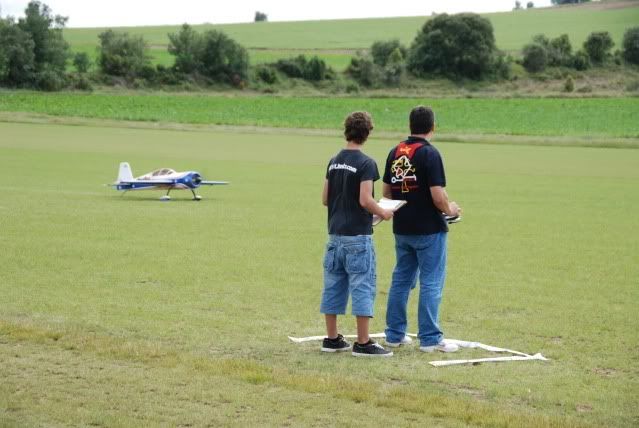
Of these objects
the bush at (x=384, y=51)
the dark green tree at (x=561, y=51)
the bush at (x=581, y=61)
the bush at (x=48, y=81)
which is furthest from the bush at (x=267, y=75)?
the bush at (x=581, y=61)

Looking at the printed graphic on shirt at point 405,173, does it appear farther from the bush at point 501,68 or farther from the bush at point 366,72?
the bush at point 501,68

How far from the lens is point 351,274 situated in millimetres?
8602

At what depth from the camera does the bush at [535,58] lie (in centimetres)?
9506

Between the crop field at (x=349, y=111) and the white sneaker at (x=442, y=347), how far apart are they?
42.5m

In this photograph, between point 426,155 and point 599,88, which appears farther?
point 599,88

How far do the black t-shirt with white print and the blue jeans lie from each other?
1.71ft

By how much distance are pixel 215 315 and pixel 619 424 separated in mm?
4607

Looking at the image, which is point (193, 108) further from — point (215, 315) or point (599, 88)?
point (215, 315)

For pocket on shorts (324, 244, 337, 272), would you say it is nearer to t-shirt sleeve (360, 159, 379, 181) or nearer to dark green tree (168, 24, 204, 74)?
t-shirt sleeve (360, 159, 379, 181)

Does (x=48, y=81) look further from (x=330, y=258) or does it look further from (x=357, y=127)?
(x=357, y=127)

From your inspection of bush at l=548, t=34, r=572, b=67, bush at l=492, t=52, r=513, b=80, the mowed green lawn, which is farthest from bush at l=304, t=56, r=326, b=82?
the mowed green lawn

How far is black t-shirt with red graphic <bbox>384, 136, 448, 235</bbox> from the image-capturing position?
863cm

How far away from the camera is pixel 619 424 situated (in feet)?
21.7

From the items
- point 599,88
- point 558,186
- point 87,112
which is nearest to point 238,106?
point 87,112
